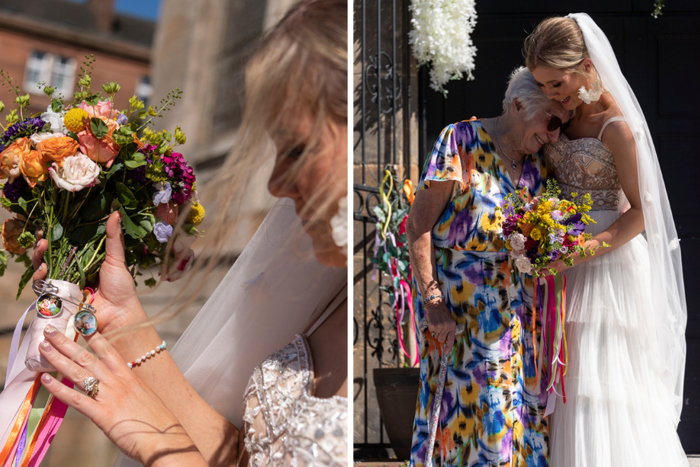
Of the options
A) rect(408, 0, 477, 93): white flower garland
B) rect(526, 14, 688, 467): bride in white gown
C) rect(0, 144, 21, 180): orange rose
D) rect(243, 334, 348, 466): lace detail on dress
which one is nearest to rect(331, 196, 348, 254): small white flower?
rect(243, 334, 348, 466): lace detail on dress

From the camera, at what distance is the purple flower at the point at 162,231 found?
4.34 ft

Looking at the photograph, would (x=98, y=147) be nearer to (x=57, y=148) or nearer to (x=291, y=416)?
(x=57, y=148)

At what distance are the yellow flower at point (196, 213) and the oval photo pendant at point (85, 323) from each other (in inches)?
11.4

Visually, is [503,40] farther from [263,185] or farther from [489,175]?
[263,185]

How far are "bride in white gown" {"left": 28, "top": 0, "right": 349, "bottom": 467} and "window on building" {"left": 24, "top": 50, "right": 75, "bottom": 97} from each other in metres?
0.37

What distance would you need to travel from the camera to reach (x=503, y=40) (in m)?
3.61

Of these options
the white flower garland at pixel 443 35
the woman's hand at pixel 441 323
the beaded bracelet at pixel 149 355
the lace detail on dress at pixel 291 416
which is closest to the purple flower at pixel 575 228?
the woman's hand at pixel 441 323

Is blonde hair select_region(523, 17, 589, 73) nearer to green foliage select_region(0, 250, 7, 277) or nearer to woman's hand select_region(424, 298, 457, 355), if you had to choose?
woman's hand select_region(424, 298, 457, 355)

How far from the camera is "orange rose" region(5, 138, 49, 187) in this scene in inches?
49.3

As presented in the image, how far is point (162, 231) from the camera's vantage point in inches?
52.4

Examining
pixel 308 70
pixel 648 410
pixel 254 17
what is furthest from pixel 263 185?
pixel 648 410

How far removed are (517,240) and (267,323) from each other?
90 cm

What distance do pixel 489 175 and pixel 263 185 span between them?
1.00 metres

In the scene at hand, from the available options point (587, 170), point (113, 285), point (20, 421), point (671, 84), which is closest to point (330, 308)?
point (113, 285)
